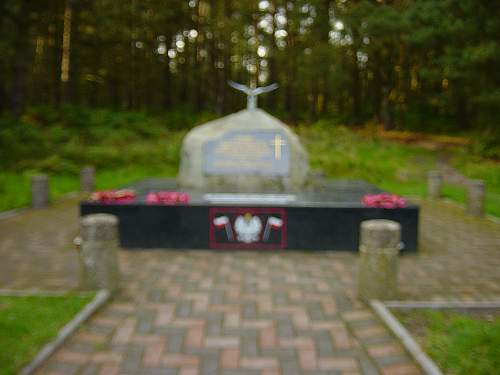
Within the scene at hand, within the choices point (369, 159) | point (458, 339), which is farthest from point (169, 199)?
point (369, 159)

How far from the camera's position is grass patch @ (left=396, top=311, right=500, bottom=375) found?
3.65 m

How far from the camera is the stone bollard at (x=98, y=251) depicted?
5.39 m

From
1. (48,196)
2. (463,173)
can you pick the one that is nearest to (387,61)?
(463,173)

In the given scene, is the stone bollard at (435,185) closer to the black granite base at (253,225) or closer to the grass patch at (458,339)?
the black granite base at (253,225)

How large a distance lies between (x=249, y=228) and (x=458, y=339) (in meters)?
4.10

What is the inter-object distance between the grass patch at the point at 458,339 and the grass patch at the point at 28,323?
339 centimetres

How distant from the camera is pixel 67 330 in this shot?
4.33m

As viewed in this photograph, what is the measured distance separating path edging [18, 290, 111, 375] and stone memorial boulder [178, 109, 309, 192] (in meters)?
5.20

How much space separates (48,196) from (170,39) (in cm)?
2417

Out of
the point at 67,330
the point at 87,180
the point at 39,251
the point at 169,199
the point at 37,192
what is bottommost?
the point at 67,330

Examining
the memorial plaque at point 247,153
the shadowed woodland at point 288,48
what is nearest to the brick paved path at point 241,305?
the memorial plaque at point 247,153

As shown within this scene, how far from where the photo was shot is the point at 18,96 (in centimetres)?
2083

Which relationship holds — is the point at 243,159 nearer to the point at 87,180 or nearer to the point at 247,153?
the point at 247,153

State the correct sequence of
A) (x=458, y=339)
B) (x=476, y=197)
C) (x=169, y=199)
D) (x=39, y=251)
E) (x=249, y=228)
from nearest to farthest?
1. (x=458, y=339)
2. (x=39, y=251)
3. (x=249, y=228)
4. (x=169, y=199)
5. (x=476, y=197)
